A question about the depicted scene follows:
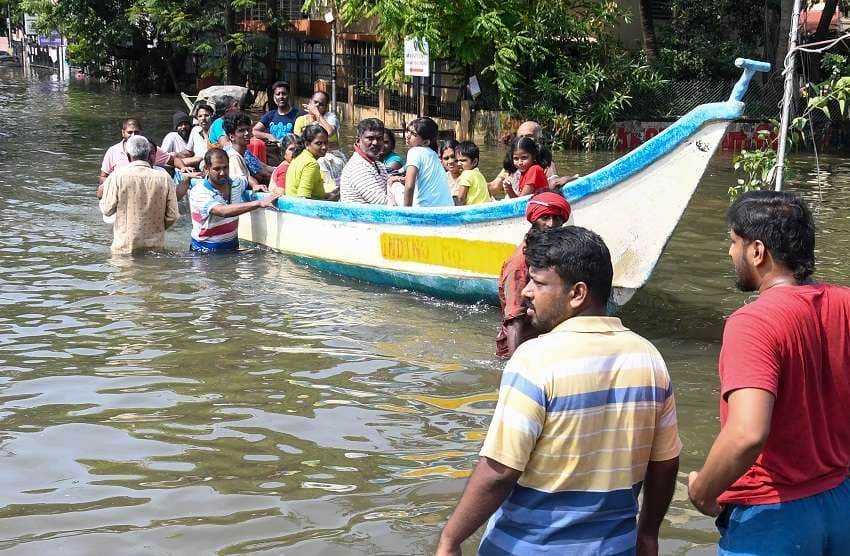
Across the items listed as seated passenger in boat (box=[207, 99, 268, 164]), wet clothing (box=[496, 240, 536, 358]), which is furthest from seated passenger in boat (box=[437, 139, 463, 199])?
wet clothing (box=[496, 240, 536, 358])

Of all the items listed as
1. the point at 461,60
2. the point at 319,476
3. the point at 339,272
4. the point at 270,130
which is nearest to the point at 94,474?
the point at 319,476

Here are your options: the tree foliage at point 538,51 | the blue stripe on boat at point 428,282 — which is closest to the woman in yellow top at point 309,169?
the blue stripe on boat at point 428,282

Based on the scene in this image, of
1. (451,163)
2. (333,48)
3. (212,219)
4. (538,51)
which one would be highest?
(333,48)

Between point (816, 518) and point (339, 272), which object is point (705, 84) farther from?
point (816, 518)

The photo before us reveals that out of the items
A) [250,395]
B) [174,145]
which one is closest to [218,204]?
[174,145]

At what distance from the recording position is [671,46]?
24375 mm

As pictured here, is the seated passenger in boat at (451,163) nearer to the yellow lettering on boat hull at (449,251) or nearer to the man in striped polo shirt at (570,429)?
the yellow lettering on boat hull at (449,251)

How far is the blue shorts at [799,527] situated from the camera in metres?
2.88

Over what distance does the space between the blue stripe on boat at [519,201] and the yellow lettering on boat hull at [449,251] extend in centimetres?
15

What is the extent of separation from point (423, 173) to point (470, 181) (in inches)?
22.5

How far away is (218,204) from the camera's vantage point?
1018cm

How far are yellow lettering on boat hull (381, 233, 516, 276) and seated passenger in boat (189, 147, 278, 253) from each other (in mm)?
1612

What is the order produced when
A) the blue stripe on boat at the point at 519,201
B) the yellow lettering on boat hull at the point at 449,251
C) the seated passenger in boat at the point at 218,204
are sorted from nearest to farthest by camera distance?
the blue stripe on boat at the point at 519,201 < the yellow lettering on boat hull at the point at 449,251 < the seated passenger in boat at the point at 218,204

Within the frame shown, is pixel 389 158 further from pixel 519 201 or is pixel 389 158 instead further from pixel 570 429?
pixel 570 429
